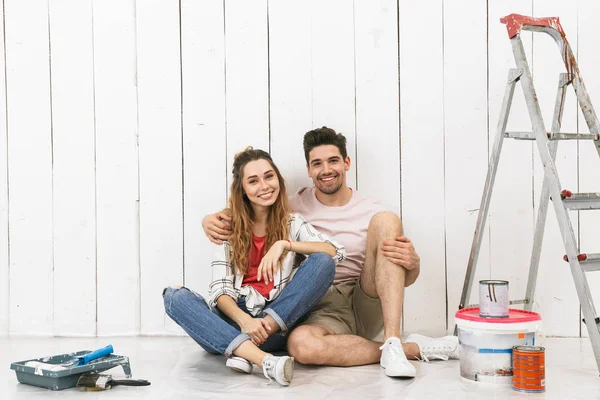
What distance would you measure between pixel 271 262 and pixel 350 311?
0.40 metres

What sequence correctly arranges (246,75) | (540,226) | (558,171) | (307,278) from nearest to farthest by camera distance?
(307,278), (540,226), (558,171), (246,75)

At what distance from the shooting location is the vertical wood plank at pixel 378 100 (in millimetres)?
2635

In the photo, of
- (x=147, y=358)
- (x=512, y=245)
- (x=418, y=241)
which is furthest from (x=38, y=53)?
(x=512, y=245)

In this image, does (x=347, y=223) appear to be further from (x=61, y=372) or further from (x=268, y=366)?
(x=61, y=372)

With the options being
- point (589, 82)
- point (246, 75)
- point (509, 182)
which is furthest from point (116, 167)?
point (589, 82)

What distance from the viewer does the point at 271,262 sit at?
85.4 inches

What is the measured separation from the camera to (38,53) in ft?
9.01

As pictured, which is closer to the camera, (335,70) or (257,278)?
(257,278)

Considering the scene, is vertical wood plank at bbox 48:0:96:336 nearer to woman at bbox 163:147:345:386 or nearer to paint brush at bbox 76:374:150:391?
woman at bbox 163:147:345:386

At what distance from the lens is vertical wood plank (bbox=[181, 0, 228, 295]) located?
2.69 metres

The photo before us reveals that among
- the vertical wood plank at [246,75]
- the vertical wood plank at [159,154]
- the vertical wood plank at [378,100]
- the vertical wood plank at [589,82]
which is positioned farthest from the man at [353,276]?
the vertical wood plank at [589,82]

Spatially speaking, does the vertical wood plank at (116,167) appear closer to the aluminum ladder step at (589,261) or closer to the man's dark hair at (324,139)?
the man's dark hair at (324,139)

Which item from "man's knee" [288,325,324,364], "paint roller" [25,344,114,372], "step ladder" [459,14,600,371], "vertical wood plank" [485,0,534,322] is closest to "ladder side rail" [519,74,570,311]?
"step ladder" [459,14,600,371]

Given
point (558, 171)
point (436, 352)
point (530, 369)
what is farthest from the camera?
point (558, 171)
